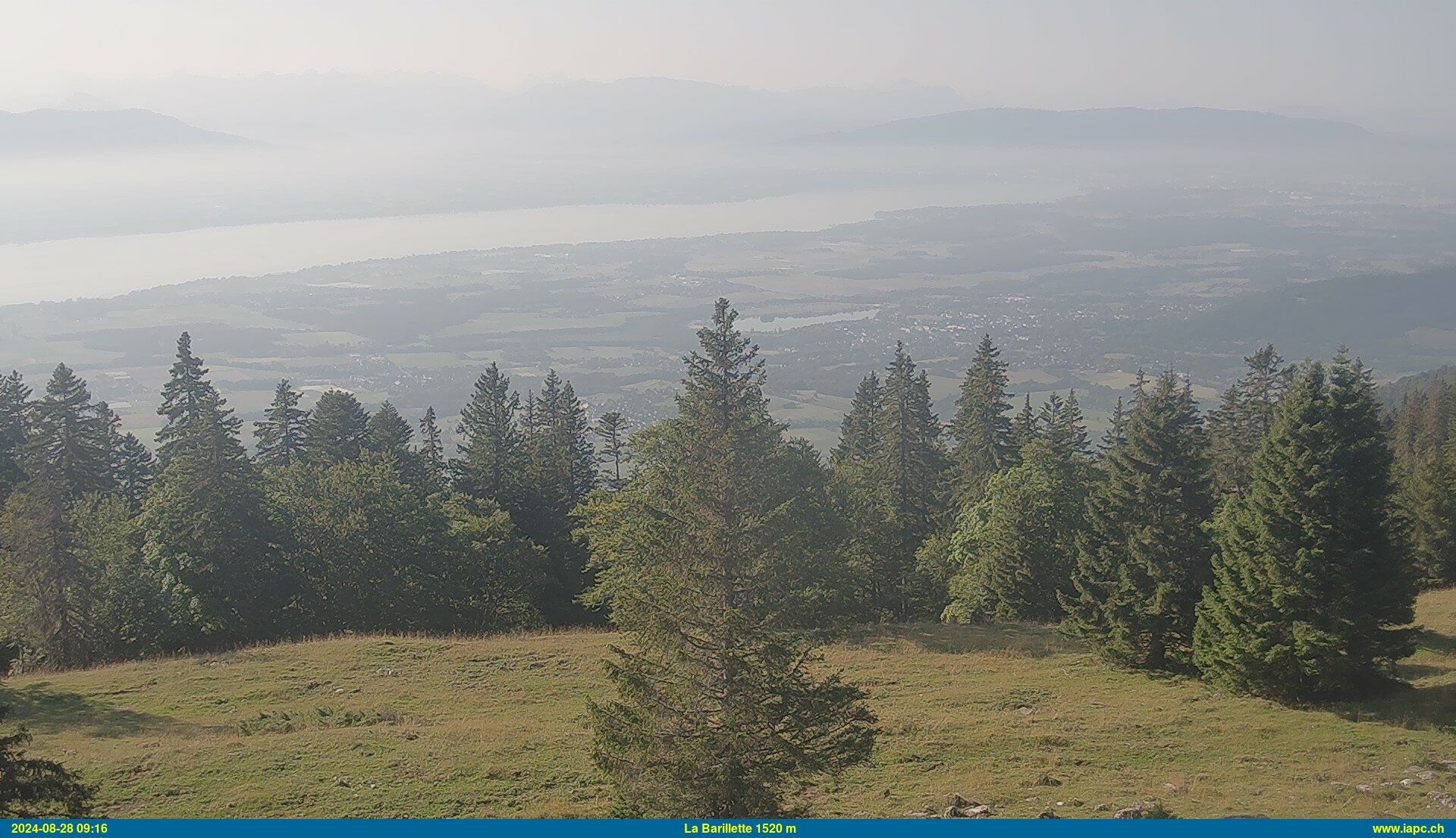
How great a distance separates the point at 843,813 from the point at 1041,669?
15223mm

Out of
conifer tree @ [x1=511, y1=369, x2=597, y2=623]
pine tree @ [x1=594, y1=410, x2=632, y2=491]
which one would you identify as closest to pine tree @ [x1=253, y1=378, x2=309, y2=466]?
conifer tree @ [x1=511, y1=369, x2=597, y2=623]

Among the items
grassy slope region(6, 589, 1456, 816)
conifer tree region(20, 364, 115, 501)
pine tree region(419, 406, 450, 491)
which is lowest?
grassy slope region(6, 589, 1456, 816)

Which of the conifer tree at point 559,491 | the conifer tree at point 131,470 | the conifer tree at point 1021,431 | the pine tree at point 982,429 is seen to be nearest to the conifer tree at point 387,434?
the conifer tree at point 559,491

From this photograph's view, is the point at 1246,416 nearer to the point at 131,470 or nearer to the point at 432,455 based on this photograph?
the point at 432,455

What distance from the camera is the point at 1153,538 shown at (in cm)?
2906

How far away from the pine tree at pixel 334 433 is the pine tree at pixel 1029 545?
35.1 metres

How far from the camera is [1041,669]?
104ft

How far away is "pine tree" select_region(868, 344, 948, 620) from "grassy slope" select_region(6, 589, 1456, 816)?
65.5 feet

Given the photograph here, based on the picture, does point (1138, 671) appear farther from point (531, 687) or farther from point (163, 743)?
point (163, 743)

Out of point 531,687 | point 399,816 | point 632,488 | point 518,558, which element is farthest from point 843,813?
point 518,558

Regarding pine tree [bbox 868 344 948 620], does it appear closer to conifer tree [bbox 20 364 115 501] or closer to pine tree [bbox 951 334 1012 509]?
pine tree [bbox 951 334 1012 509]

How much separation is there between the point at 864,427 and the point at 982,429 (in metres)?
12.5

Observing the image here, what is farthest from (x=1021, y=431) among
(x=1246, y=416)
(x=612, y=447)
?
(x=612, y=447)

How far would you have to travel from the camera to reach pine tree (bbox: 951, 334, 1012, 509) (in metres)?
63.4
